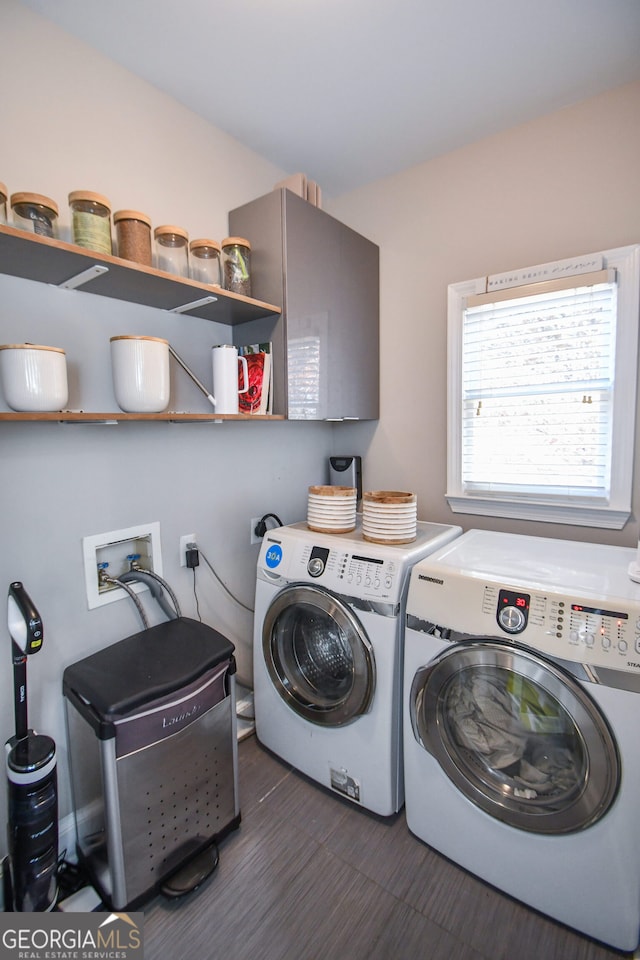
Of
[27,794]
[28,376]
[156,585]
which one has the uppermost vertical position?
[28,376]

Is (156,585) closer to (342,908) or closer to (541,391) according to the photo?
(342,908)

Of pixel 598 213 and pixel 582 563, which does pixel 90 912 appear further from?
pixel 598 213

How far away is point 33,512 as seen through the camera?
1.36m

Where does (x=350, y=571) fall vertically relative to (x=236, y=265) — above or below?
below

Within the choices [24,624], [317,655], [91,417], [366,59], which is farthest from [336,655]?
[366,59]

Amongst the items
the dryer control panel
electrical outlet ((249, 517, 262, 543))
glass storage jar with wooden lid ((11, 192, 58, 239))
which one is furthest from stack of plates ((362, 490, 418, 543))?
glass storage jar with wooden lid ((11, 192, 58, 239))

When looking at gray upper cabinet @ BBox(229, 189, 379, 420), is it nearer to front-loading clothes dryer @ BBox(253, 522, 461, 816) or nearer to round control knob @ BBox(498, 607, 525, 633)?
front-loading clothes dryer @ BBox(253, 522, 461, 816)

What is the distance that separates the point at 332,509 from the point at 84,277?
46.3 inches

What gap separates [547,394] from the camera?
73.4 inches

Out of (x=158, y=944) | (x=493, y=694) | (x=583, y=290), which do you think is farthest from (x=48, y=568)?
(x=583, y=290)

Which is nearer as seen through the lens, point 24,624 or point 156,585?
point 24,624

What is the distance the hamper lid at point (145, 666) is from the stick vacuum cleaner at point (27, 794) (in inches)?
6.5

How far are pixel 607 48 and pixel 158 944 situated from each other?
10.2 feet

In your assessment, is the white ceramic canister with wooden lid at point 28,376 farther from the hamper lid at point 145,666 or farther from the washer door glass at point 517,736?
the washer door glass at point 517,736
